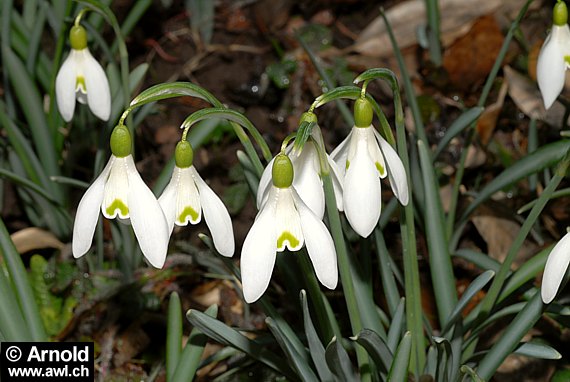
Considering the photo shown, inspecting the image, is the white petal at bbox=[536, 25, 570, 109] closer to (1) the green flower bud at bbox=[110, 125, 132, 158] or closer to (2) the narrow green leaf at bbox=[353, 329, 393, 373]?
(2) the narrow green leaf at bbox=[353, 329, 393, 373]

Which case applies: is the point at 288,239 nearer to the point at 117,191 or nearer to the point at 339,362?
the point at 117,191

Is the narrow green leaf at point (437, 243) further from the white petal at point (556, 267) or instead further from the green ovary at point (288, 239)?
the green ovary at point (288, 239)

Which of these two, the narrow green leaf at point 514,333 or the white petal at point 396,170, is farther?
the narrow green leaf at point 514,333

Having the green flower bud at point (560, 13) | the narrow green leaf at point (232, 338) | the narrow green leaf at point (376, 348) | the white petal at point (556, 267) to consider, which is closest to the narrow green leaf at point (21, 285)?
the narrow green leaf at point (232, 338)

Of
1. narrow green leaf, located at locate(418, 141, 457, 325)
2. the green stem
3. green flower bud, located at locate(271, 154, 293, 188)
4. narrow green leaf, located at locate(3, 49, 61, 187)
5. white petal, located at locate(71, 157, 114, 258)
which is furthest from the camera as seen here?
the green stem

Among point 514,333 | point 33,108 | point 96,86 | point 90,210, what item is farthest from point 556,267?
point 33,108

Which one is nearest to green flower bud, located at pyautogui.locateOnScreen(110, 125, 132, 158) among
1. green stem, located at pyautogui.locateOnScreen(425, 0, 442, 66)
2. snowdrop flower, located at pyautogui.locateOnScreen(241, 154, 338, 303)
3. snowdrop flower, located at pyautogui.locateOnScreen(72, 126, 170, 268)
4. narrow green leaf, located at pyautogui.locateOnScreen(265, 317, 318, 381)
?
snowdrop flower, located at pyautogui.locateOnScreen(72, 126, 170, 268)
